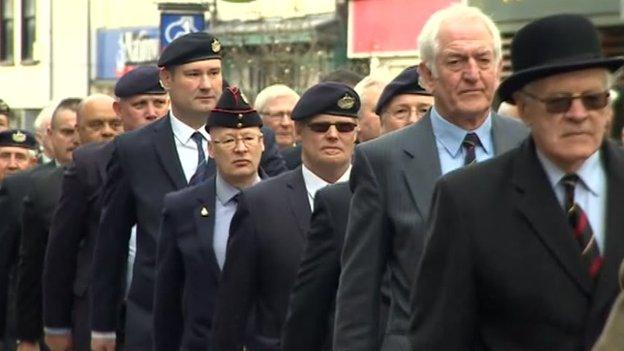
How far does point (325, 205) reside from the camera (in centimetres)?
888

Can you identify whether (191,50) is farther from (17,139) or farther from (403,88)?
(17,139)

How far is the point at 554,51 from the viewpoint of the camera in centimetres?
592

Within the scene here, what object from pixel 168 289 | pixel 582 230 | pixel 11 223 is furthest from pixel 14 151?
pixel 582 230

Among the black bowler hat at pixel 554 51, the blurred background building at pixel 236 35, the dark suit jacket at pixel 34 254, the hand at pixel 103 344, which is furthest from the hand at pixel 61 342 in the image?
the black bowler hat at pixel 554 51

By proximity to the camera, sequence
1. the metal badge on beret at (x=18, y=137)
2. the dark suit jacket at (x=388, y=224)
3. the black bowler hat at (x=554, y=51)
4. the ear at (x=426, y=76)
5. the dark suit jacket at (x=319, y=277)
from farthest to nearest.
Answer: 1. the metal badge on beret at (x=18, y=137)
2. the dark suit jacket at (x=319, y=277)
3. the ear at (x=426, y=76)
4. the dark suit jacket at (x=388, y=224)
5. the black bowler hat at (x=554, y=51)

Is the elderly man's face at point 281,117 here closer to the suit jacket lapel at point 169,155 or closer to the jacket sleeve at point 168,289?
the suit jacket lapel at point 169,155

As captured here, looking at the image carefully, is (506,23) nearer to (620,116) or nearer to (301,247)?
(620,116)

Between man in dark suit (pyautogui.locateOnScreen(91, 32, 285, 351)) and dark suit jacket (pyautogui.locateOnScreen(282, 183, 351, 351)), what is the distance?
2288 millimetres

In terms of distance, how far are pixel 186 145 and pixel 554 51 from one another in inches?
224

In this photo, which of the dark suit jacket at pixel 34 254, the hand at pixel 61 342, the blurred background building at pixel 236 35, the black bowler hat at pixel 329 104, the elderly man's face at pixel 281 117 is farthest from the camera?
the blurred background building at pixel 236 35

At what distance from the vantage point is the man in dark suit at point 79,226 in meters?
12.7

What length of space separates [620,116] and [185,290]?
375cm

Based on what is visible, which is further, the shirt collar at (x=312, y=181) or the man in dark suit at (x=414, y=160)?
the shirt collar at (x=312, y=181)

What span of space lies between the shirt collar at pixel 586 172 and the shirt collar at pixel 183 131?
5.55 metres
